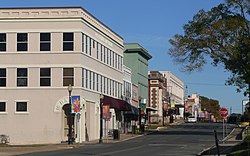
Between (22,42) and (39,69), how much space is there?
3025mm

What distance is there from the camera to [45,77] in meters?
53.4

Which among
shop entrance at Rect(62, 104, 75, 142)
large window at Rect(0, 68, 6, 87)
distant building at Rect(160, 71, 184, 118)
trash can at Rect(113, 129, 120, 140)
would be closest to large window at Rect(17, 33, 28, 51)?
large window at Rect(0, 68, 6, 87)

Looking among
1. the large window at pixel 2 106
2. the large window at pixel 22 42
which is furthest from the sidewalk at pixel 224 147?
the large window at pixel 2 106

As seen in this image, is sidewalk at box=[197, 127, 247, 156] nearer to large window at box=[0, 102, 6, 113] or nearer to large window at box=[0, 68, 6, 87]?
large window at box=[0, 102, 6, 113]

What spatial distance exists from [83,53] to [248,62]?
15854mm

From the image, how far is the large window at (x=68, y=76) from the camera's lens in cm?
5322

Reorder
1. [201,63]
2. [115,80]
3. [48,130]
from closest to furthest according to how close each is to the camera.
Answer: [48,130] < [201,63] < [115,80]

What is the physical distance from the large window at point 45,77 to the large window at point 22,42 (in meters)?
2.65

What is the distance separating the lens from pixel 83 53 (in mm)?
54062

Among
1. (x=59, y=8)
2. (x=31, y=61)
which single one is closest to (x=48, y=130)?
(x=31, y=61)

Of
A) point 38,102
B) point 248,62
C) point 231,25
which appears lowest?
point 38,102

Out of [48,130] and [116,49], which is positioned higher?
[116,49]

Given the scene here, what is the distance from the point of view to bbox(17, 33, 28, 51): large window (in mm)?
53600

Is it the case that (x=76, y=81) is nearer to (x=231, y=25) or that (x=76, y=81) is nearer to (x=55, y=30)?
(x=55, y=30)
